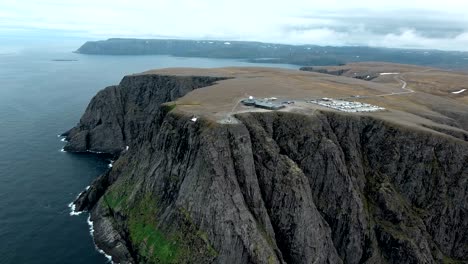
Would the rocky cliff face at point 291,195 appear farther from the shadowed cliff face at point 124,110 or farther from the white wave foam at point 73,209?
the shadowed cliff face at point 124,110

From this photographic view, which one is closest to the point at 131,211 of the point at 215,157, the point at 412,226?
the point at 215,157

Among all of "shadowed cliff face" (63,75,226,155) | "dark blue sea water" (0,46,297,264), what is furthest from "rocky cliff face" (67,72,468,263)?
"shadowed cliff face" (63,75,226,155)

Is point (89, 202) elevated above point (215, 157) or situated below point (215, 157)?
below

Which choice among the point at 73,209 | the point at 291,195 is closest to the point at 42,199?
the point at 73,209

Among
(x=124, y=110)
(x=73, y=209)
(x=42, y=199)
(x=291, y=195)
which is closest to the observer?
(x=291, y=195)

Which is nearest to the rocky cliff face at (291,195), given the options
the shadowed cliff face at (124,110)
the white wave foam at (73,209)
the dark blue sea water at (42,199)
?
the white wave foam at (73,209)

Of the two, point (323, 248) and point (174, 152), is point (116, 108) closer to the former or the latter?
point (174, 152)

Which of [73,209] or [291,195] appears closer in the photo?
[291,195]

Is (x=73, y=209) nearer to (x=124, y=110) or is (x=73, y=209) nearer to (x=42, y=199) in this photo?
(x=42, y=199)
